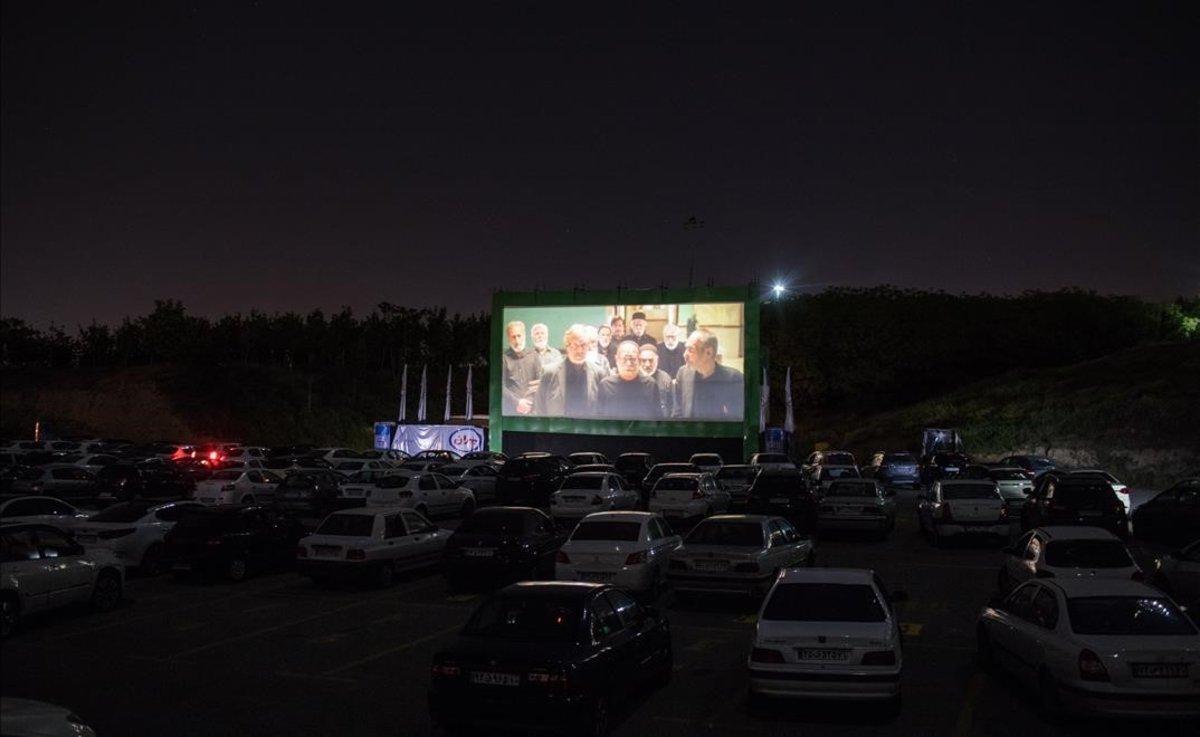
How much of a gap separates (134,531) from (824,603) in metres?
14.7

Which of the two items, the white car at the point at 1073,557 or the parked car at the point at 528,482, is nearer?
the white car at the point at 1073,557

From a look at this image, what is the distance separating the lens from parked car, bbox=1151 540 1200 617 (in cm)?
1454

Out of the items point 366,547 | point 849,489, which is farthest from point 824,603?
point 849,489

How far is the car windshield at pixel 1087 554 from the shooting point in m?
14.4

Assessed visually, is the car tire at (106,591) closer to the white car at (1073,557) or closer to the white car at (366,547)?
the white car at (366,547)

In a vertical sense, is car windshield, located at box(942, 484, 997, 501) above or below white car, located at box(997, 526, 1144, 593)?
above

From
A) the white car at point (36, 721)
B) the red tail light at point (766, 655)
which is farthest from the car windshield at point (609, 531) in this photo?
the white car at point (36, 721)

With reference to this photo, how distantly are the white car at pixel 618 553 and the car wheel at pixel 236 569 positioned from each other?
21.9ft

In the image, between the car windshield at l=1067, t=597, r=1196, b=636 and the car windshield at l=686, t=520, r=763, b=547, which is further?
the car windshield at l=686, t=520, r=763, b=547

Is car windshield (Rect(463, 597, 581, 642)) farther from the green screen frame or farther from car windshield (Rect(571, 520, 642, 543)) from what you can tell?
the green screen frame

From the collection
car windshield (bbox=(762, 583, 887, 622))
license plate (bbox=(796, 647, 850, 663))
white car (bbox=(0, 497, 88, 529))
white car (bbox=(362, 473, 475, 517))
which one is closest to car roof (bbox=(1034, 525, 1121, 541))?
car windshield (bbox=(762, 583, 887, 622))

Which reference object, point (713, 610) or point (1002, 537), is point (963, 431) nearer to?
point (1002, 537)

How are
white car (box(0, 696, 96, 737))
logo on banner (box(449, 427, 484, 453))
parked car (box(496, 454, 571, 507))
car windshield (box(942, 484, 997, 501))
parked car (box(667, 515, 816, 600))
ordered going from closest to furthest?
white car (box(0, 696, 96, 737))
parked car (box(667, 515, 816, 600))
car windshield (box(942, 484, 997, 501))
parked car (box(496, 454, 571, 507))
logo on banner (box(449, 427, 484, 453))

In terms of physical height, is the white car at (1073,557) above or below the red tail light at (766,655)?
above
